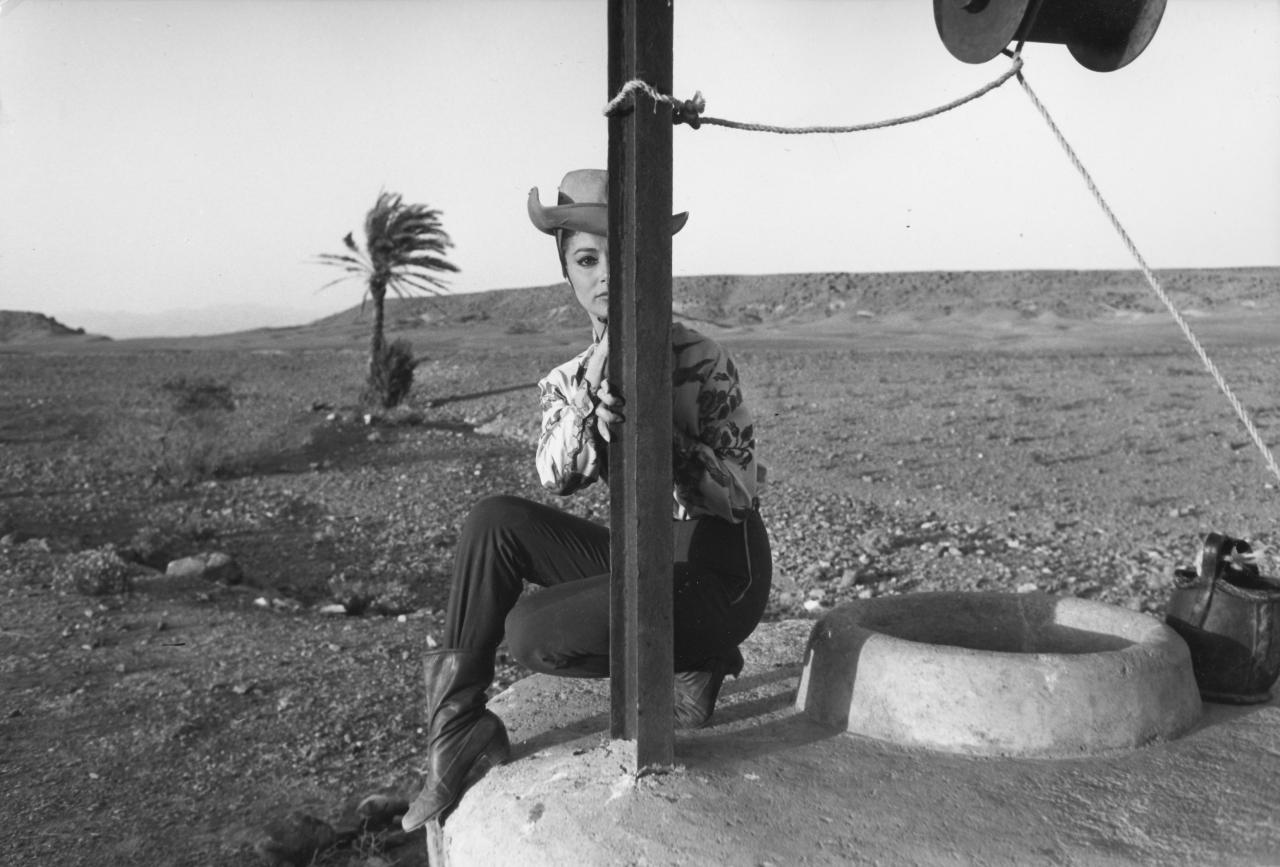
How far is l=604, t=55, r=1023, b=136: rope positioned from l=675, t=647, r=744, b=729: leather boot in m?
1.40

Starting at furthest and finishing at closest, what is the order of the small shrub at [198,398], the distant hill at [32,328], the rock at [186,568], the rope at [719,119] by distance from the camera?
the distant hill at [32,328], the small shrub at [198,398], the rock at [186,568], the rope at [719,119]

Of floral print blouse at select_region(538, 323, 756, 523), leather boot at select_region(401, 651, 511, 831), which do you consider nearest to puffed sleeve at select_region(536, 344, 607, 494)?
floral print blouse at select_region(538, 323, 756, 523)

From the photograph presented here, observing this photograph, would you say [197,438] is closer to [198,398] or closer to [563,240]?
[198,398]

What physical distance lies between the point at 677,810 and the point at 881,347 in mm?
22316

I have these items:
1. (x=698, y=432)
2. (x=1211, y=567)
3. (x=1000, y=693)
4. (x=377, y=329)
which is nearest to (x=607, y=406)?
(x=698, y=432)

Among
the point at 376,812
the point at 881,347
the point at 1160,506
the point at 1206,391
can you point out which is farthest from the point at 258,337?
the point at 376,812

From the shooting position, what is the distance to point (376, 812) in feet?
12.8

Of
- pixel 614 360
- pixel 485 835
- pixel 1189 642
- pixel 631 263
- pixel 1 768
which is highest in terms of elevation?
pixel 631 263

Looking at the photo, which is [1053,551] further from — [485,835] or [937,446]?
[485,835]

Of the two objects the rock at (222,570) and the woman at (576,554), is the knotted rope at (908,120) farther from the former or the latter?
the rock at (222,570)

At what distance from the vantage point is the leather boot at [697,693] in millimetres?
3066

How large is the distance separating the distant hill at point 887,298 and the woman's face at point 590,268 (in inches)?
1261

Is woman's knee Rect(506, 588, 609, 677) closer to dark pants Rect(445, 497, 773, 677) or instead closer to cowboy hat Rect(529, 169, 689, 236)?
dark pants Rect(445, 497, 773, 677)

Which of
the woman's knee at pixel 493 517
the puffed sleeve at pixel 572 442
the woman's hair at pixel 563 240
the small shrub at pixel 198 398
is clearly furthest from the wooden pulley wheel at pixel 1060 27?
the small shrub at pixel 198 398
